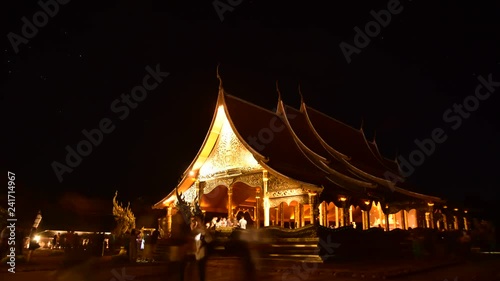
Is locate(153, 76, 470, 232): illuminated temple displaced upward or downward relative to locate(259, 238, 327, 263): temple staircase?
upward

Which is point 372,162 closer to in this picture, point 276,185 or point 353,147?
point 353,147

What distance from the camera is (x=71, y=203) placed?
452 centimetres

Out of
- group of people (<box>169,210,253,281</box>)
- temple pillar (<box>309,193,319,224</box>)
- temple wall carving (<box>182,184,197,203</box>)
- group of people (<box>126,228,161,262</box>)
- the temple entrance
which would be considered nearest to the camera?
group of people (<box>169,210,253,281</box>)

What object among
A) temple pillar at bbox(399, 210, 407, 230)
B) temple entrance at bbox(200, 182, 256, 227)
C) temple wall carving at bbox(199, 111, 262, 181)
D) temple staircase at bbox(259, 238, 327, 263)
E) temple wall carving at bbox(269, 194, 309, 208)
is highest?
temple wall carving at bbox(199, 111, 262, 181)

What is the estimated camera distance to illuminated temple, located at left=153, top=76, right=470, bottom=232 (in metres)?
17.1

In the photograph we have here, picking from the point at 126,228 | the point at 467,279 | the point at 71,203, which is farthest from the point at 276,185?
the point at 71,203

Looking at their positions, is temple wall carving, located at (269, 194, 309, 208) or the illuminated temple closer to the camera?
temple wall carving, located at (269, 194, 309, 208)

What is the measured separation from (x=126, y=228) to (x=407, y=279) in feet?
42.0

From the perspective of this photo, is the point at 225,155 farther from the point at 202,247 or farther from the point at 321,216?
the point at 202,247

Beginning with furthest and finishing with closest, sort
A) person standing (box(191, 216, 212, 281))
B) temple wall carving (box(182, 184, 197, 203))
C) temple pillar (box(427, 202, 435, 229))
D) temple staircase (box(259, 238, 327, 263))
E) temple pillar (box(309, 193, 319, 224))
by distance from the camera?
temple pillar (box(427, 202, 435, 229)) → temple wall carving (box(182, 184, 197, 203)) → temple pillar (box(309, 193, 319, 224)) → temple staircase (box(259, 238, 327, 263)) → person standing (box(191, 216, 212, 281))

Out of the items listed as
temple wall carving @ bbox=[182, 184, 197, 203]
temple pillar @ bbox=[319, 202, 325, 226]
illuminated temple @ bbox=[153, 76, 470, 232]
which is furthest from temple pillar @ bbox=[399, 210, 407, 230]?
temple wall carving @ bbox=[182, 184, 197, 203]

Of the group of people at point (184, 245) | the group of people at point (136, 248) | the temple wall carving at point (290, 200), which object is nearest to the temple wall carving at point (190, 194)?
the group of people at point (136, 248)

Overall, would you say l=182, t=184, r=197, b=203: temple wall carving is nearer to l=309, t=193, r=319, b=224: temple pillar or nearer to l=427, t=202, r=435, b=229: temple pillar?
l=309, t=193, r=319, b=224: temple pillar

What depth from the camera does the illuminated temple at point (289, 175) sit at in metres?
17.1
